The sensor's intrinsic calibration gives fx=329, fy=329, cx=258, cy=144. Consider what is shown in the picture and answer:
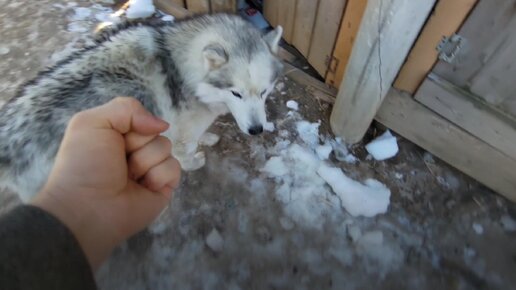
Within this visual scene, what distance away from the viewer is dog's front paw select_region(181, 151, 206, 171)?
8.19 feet

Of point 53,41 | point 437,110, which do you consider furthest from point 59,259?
point 53,41

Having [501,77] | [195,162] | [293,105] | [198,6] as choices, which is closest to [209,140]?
[195,162]

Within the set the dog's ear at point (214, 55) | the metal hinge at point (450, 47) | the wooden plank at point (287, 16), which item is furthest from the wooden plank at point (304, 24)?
the dog's ear at point (214, 55)

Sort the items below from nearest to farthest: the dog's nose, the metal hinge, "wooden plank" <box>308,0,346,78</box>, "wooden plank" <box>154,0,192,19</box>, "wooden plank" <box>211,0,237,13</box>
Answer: the metal hinge, the dog's nose, "wooden plank" <box>308,0,346,78</box>, "wooden plank" <box>211,0,237,13</box>, "wooden plank" <box>154,0,192,19</box>

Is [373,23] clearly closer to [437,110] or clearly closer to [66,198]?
[437,110]

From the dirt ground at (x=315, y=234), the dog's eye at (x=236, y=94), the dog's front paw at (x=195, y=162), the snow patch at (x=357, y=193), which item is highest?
the dog's eye at (x=236, y=94)

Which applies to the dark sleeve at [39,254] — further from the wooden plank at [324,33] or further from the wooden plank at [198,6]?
the wooden plank at [198,6]

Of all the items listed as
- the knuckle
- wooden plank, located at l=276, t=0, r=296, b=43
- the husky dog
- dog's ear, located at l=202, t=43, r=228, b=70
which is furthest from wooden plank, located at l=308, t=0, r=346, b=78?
the knuckle

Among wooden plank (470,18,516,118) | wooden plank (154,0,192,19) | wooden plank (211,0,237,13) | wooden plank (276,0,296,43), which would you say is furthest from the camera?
wooden plank (154,0,192,19)

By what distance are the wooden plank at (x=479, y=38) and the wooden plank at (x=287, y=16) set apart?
129 centimetres

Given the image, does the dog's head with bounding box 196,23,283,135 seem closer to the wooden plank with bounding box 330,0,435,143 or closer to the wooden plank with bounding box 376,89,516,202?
the wooden plank with bounding box 330,0,435,143

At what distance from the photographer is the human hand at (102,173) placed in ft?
3.46

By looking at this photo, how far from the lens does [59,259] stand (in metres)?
0.92

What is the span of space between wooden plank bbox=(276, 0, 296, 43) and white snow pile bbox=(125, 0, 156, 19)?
4.58 feet
